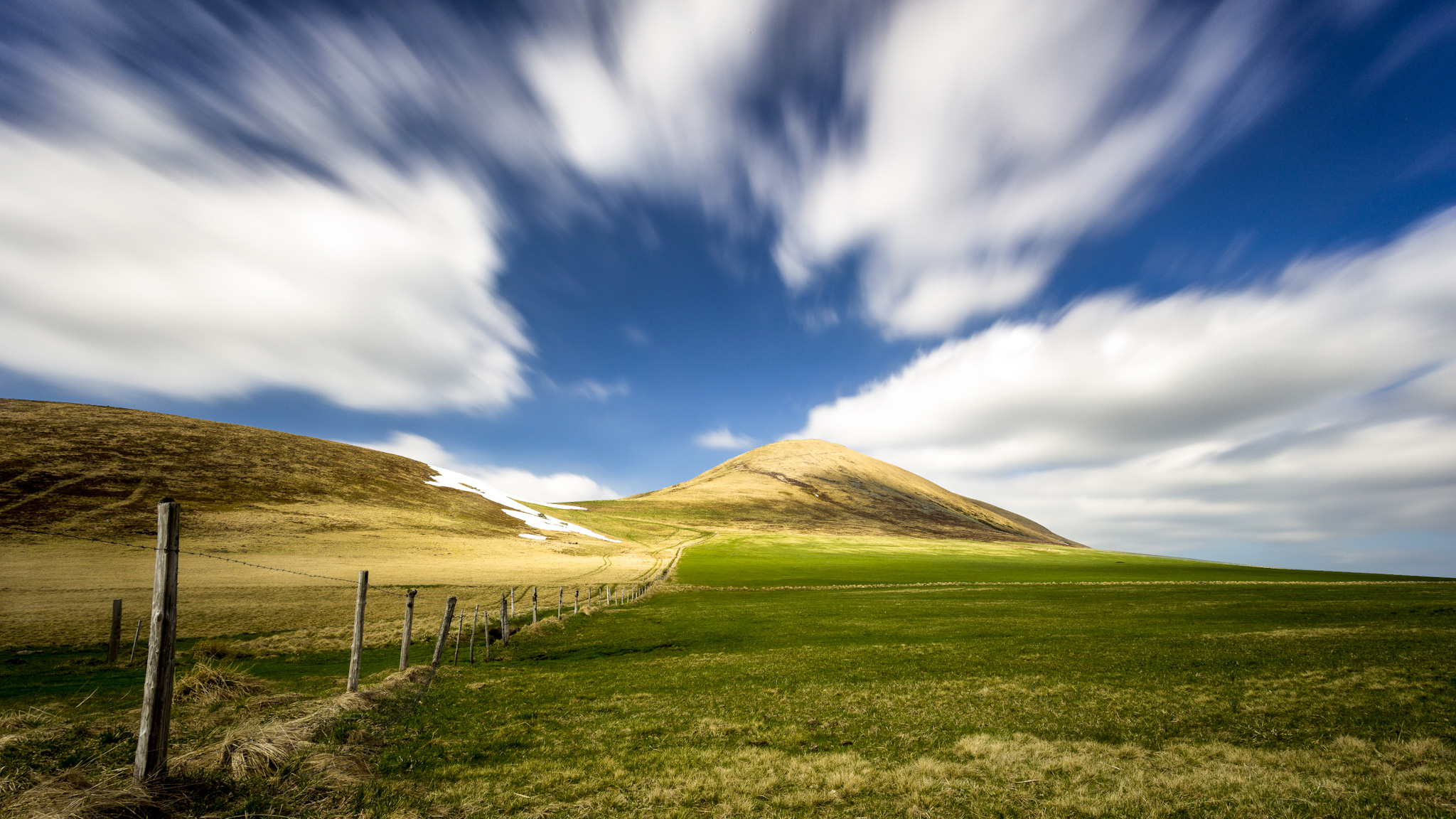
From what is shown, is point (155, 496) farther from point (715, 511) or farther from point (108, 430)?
point (715, 511)

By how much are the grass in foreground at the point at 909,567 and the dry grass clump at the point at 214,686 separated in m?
45.1

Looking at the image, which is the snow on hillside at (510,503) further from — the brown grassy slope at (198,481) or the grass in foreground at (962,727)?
the grass in foreground at (962,727)

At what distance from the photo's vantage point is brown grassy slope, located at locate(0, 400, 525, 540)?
72.5 m

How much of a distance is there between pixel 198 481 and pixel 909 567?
Answer: 11765 centimetres

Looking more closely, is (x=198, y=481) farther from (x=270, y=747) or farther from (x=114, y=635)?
(x=270, y=747)

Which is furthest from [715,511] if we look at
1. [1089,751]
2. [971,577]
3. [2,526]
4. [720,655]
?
[1089,751]

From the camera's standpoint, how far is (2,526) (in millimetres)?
60531

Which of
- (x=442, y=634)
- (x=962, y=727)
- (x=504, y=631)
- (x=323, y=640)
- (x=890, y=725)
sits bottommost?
(x=323, y=640)

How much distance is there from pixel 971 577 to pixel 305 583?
72.0m

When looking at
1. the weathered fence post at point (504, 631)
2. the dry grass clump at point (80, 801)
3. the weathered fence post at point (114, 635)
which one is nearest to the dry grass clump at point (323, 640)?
the weathered fence post at point (114, 635)

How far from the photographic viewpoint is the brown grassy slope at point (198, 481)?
72500 mm

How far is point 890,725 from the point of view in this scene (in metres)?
13.1

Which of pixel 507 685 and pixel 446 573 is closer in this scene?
pixel 507 685

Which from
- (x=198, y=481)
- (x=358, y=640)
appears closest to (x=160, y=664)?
(x=358, y=640)
